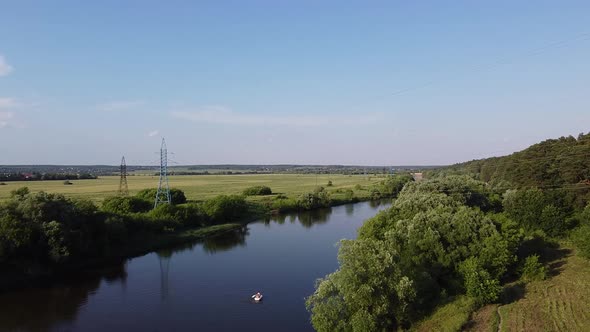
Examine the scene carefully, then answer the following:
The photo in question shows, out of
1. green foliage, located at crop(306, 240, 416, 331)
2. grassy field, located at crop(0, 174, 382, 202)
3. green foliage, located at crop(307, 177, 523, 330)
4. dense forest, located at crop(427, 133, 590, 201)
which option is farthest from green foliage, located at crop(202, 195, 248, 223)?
green foliage, located at crop(306, 240, 416, 331)

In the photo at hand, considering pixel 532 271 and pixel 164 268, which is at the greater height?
pixel 532 271

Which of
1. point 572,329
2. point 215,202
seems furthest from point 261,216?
point 572,329

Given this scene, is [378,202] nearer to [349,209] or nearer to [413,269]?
[349,209]

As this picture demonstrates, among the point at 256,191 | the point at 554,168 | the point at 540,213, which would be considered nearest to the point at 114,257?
the point at 540,213

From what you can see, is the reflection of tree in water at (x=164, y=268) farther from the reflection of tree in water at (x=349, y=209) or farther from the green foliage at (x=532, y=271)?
the reflection of tree in water at (x=349, y=209)

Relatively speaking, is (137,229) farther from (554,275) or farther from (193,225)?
(554,275)

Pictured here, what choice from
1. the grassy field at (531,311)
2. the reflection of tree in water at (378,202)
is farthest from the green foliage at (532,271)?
the reflection of tree in water at (378,202)

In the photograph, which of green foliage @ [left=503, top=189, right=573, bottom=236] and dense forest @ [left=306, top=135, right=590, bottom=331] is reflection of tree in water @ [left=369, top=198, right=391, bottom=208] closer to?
green foliage @ [left=503, top=189, right=573, bottom=236]
